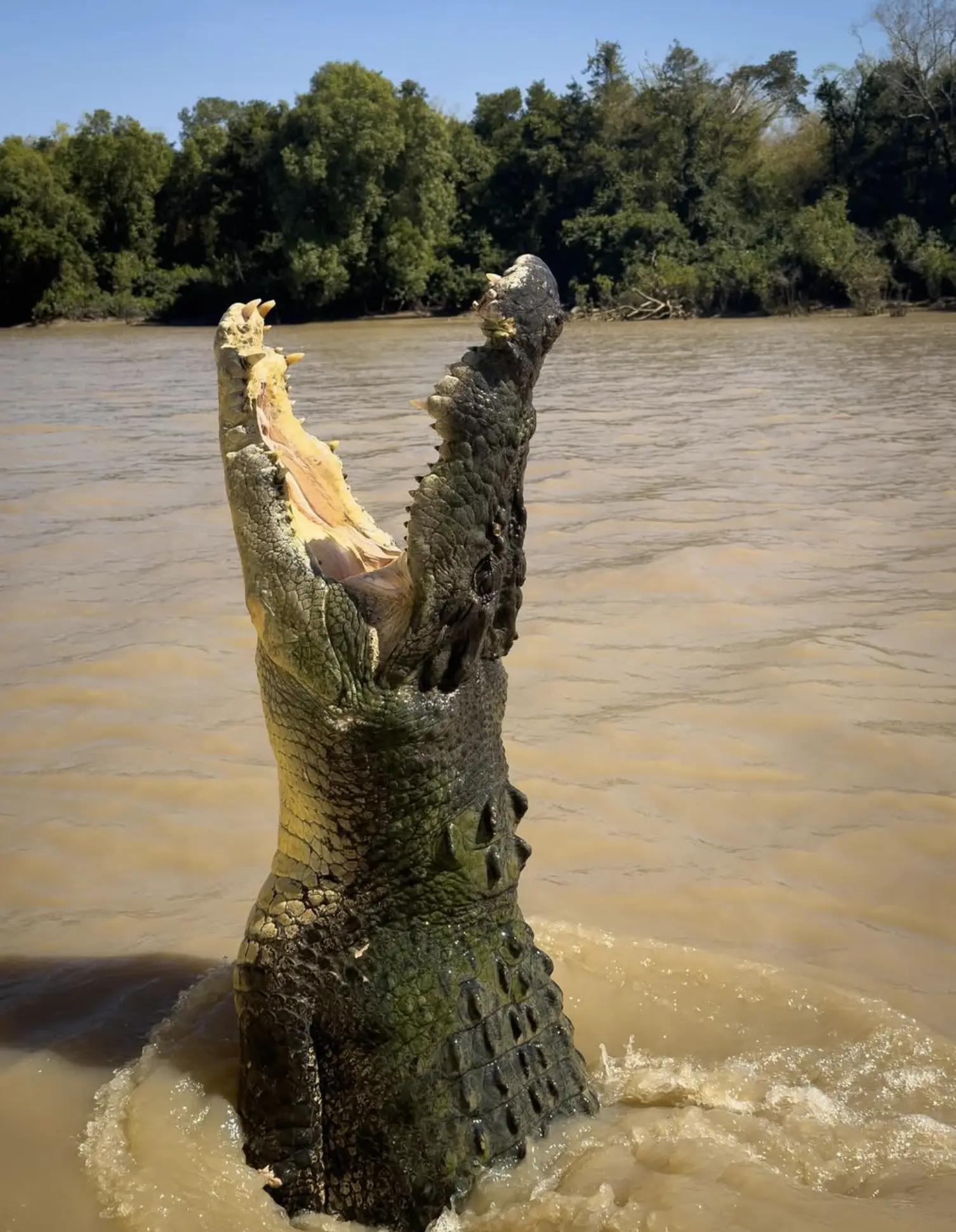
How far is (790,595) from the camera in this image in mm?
6238

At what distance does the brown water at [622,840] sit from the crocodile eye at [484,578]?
104 cm

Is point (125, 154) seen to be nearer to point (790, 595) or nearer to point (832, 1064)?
point (790, 595)

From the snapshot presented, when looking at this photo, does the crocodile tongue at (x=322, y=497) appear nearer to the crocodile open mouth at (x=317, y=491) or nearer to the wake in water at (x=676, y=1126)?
the crocodile open mouth at (x=317, y=491)

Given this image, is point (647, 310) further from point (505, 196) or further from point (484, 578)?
point (484, 578)

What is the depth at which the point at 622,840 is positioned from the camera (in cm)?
402

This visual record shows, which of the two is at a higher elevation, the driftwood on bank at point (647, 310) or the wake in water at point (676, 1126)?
the driftwood on bank at point (647, 310)

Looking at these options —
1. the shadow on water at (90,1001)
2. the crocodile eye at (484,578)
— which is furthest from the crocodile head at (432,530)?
the shadow on water at (90,1001)

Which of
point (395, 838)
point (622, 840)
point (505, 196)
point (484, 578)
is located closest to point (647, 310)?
point (505, 196)

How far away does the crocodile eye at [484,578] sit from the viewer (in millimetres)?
2279

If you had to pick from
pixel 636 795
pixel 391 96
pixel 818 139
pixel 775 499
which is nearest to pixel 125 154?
pixel 391 96

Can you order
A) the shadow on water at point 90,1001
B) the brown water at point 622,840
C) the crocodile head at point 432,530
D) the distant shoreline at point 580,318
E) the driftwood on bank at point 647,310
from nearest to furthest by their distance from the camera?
the crocodile head at point 432,530, the brown water at point 622,840, the shadow on water at point 90,1001, the distant shoreline at point 580,318, the driftwood on bank at point 647,310

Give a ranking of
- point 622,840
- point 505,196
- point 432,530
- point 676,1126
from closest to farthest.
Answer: point 432,530, point 676,1126, point 622,840, point 505,196

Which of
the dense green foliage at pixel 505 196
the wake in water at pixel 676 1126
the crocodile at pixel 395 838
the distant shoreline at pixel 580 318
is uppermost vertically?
the dense green foliage at pixel 505 196

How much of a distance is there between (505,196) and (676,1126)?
40.6 meters
